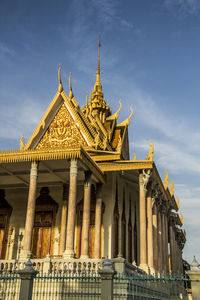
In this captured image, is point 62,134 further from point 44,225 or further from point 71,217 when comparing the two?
point 71,217

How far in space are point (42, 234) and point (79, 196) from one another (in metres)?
2.55

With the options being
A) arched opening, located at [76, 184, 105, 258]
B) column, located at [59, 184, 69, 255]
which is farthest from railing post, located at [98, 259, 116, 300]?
column, located at [59, 184, 69, 255]

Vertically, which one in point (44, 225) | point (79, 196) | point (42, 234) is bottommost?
point (42, 234)

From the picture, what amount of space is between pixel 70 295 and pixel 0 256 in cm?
889

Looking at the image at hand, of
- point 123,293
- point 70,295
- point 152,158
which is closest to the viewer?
point 123,293

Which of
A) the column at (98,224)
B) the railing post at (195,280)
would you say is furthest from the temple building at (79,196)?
the railing post at (195,280)

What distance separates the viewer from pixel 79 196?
18469mm

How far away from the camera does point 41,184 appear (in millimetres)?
19078

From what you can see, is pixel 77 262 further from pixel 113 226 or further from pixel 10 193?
pixel 10 193

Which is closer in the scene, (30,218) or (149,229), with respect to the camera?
(30,218)

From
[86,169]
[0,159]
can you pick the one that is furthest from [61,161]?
[0,159]

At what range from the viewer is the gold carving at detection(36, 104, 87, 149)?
19.0 m

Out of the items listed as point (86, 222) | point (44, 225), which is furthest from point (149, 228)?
point (44, 225)

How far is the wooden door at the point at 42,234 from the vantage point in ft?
59.0
